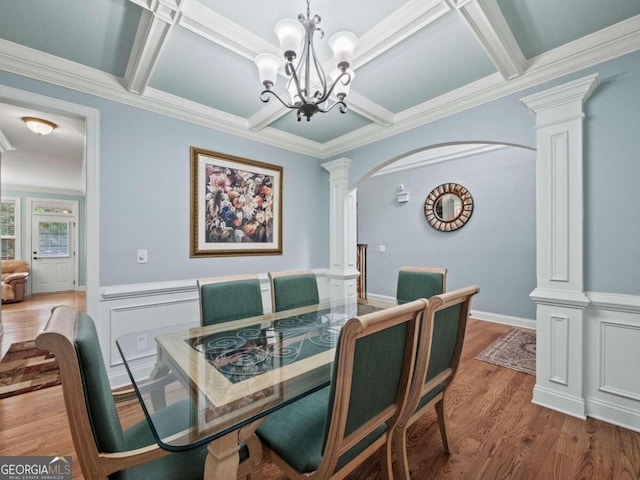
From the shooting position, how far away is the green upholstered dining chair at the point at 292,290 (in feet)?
7.61

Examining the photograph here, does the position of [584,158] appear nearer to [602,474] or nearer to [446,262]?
[602,474]

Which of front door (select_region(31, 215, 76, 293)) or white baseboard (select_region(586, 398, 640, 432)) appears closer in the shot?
white baseboard (select_region(586, 398, 640, 432))

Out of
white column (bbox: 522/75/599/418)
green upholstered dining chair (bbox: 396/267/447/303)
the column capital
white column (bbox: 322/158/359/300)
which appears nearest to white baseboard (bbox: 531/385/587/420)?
white column (bbox: 522/75/599/418)

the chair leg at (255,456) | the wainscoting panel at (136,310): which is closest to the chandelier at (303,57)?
the chair leg at (255,456)

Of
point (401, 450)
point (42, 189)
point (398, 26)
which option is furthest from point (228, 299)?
point (42, 189)

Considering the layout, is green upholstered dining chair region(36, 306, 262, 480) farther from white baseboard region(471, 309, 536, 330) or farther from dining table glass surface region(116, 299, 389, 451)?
white baseboard region(471, 309, 536, 330)

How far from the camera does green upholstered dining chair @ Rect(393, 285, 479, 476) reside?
4.12ft

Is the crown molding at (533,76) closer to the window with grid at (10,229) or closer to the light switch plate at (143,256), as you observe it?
the light switch plate at (143,256)

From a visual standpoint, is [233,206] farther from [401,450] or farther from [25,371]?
[401,450]

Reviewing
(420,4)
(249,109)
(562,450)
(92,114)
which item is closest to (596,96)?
(420,4)

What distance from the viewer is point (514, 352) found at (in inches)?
121

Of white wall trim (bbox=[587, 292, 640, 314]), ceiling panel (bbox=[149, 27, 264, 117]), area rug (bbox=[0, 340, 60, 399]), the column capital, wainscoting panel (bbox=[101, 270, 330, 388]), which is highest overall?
ceiling panel (bbox=[149, 27, 264, 117])

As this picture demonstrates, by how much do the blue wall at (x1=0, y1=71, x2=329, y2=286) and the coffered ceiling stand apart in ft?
0.44

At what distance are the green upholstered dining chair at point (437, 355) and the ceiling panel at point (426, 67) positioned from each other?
1.61m
